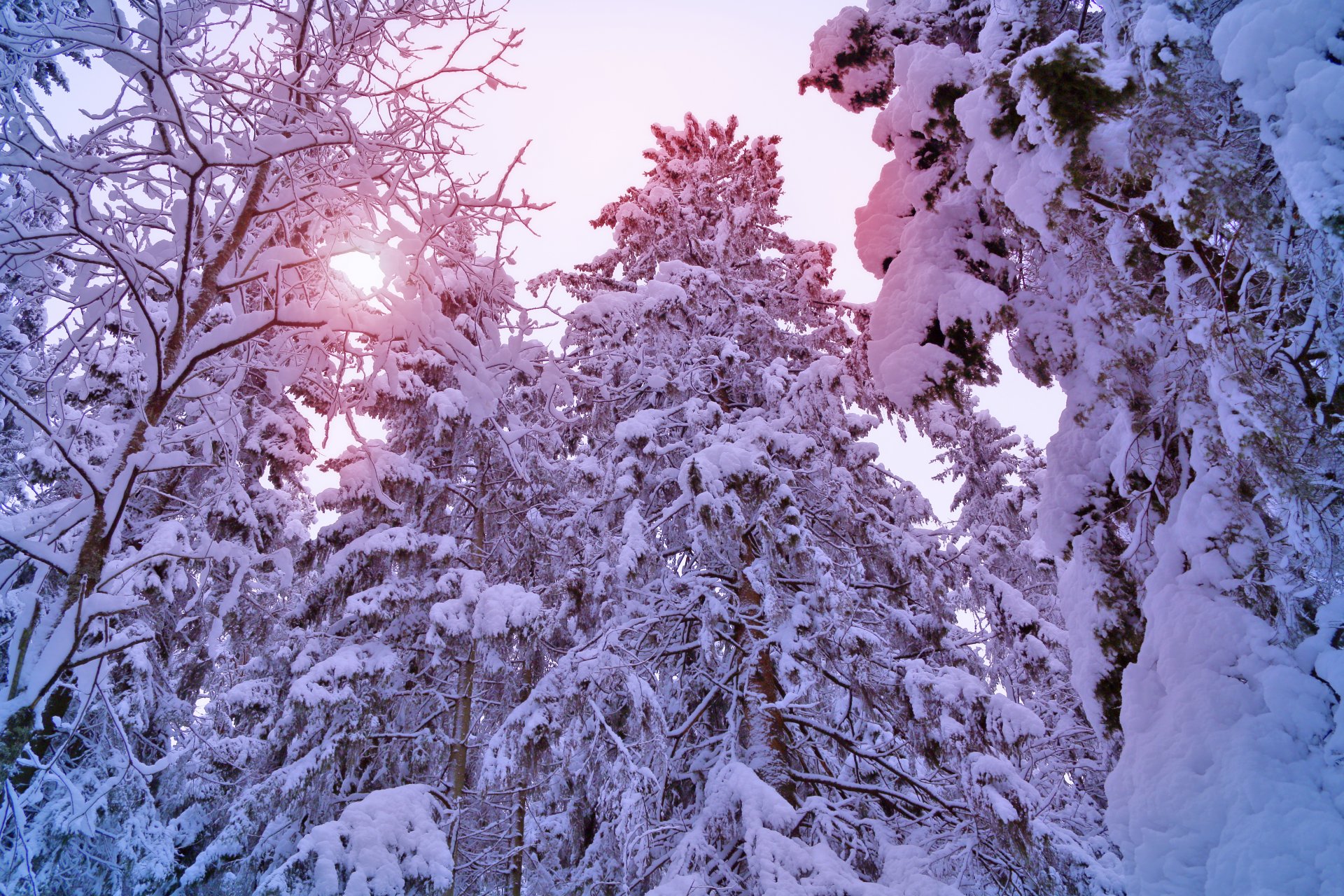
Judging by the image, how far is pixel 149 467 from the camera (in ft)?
7.80

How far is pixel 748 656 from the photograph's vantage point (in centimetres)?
645

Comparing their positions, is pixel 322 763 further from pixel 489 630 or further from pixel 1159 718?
pixel 1159 718

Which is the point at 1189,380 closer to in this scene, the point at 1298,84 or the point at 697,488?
the point at 1298,84

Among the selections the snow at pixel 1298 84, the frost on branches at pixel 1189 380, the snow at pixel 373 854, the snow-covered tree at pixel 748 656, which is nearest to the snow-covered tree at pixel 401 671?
the snow at pixel 373 854

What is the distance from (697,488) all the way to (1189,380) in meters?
3.77

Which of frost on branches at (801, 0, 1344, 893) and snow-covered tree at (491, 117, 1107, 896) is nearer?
frost on branches at (801, 0, 1344, 893)

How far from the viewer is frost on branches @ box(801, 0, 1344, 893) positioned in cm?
263

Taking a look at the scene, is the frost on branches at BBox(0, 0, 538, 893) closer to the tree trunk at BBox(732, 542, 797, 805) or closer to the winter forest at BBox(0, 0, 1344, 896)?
the winter forest at BBox(0, 0, 1344, 896)

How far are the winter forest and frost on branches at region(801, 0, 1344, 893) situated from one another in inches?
0.9

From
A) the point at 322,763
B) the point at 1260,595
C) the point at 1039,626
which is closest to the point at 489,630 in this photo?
the point at 322,763

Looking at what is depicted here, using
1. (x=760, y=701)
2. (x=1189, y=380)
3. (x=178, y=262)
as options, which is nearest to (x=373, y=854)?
(x=760, y=701)

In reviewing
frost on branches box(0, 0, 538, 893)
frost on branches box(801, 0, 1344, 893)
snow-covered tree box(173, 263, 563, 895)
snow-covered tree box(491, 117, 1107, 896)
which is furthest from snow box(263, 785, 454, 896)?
frost on branches box(801, 0, 1344, 893)

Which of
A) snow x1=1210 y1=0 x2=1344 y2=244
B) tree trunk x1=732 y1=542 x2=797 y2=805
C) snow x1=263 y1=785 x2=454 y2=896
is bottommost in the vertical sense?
snow x1=263 y1=785 x2=454 y2=896

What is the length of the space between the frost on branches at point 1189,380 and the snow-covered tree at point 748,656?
1.86 meters
